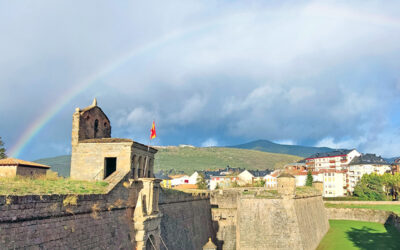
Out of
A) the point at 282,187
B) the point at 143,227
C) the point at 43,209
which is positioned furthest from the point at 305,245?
the point at 43,209

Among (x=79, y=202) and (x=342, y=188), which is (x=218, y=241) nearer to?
(x=79, y=202)

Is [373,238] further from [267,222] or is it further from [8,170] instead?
[8,170]

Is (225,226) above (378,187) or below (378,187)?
below

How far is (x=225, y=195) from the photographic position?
142ft

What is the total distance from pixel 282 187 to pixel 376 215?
31.3 meters

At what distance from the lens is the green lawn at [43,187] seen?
38.9 feet

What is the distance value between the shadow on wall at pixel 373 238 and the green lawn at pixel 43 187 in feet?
109

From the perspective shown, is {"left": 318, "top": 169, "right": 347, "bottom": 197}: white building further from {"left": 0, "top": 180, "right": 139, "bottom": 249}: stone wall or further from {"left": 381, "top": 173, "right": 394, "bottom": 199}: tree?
{"left": 0, "top": 180, "right": 139, "bottom": 249}: stone wall

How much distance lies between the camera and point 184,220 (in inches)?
1106

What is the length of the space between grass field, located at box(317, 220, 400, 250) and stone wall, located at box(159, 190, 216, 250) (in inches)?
583

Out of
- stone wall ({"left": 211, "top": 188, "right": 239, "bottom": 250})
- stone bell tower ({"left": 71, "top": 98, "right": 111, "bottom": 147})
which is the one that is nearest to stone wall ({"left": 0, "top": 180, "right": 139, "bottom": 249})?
stone bell tower ({"left": 71, "top": 98, "right": 111, "bottom": 147})

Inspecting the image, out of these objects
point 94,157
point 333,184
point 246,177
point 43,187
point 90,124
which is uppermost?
point 90,124

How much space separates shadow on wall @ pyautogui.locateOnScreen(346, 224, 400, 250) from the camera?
37.4 meters

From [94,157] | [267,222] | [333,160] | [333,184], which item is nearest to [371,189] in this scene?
[333,184]
